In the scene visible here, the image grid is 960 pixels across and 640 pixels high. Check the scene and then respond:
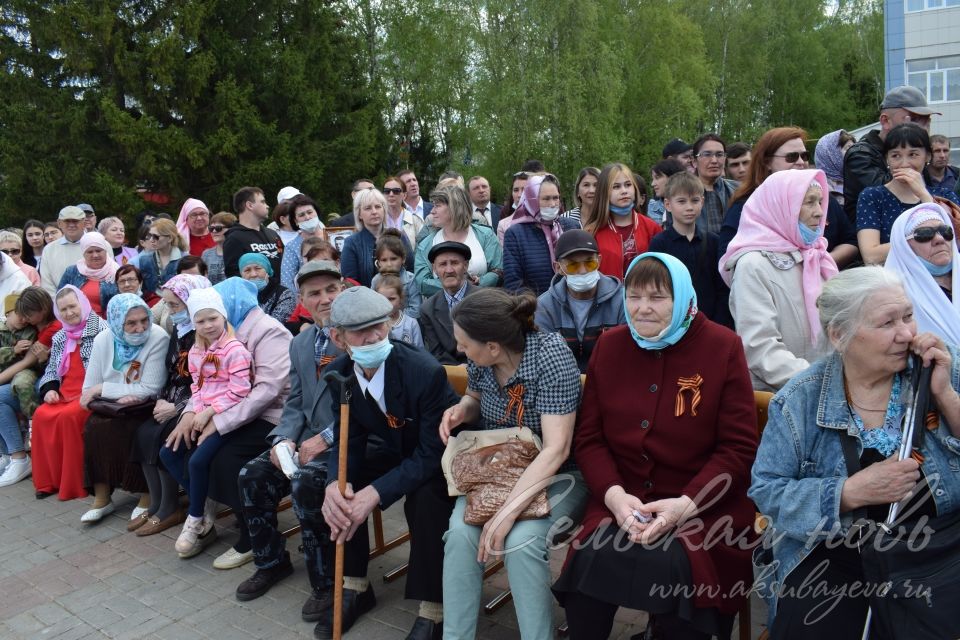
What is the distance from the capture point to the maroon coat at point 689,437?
296 centimetres

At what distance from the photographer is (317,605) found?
400 cm

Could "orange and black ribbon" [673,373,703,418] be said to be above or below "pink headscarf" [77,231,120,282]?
below

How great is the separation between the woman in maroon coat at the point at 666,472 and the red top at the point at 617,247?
83.2 inches

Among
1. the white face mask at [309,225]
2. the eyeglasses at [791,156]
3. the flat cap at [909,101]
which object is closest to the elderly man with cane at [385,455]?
the eyeglasses at [791,156]

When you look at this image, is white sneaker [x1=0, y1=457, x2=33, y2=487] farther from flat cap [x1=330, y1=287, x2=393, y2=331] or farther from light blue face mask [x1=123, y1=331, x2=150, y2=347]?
flat cap [x1=330, y1=287, x2=393, y2=331]

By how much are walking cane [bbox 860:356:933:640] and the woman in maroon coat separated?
0.57 m

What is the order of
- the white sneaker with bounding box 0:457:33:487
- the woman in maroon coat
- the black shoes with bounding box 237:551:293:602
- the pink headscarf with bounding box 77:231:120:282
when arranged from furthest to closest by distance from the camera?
1. the pink headscarf with bounding box 77:231:120:282
2. the white sneaker with bounding box 0:457:33:487
3. the black shoes with bounding box 237:551:293:602
4. the woman in maroon coat

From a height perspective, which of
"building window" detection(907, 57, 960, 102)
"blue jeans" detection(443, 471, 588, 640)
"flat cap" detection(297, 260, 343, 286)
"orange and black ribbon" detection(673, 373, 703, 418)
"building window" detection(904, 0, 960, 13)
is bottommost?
"blue jeans" detection(443, 471, 588, 640)

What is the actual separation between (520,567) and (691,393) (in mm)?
1020

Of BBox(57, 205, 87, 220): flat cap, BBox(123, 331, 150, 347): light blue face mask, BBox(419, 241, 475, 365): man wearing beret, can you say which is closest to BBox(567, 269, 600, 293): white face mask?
BBox(419, 241, 475, 365): man wearing beret

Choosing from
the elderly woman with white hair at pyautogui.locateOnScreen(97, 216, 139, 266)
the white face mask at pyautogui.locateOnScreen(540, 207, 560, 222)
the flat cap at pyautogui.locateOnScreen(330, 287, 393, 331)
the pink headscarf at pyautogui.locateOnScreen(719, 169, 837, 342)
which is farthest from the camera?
the elderly woman with white hair at pyautogui.locateOnScreen(97, 216, 139, 266)

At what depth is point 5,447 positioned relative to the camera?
23.0ft

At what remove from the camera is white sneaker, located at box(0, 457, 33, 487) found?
6.81m

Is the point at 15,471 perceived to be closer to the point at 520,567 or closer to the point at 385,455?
the point at 385,455
